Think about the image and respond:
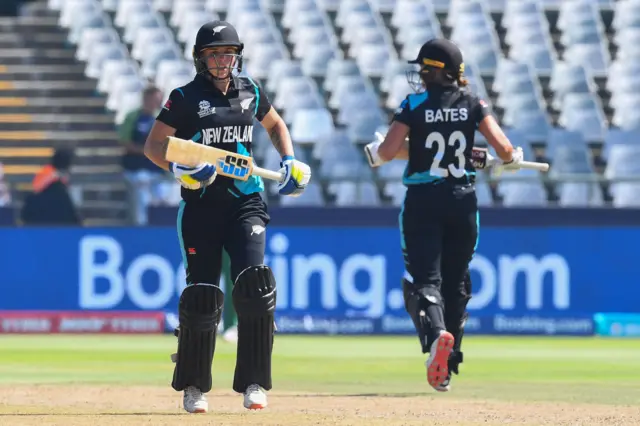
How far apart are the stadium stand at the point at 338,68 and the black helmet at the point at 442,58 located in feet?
28.2

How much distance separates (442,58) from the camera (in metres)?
8.93

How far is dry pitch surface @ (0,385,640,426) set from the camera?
23.6ft

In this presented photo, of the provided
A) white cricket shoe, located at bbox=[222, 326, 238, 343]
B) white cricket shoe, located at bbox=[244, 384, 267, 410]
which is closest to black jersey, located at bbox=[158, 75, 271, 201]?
white cricket shoe, located at bbox=[244, 384, 267, 410]

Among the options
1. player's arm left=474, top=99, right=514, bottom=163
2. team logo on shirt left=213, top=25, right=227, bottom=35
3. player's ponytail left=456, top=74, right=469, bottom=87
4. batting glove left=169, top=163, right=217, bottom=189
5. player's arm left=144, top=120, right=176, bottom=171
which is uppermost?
team logo on shirt left=213, top=25, right=227, bottom=35

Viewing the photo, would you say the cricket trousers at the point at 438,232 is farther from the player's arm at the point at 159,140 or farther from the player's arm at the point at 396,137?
the player's arm at the point at 159,140

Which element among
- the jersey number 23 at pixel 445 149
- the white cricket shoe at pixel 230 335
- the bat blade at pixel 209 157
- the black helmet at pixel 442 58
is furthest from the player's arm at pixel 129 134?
the bat blade at pixel 209 157

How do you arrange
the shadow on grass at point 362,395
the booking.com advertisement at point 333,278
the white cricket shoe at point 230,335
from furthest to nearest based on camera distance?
the booking.com advertisement at point 333,278, the white cricket shoe at point 230,335, the shadow on grass at point 362,395

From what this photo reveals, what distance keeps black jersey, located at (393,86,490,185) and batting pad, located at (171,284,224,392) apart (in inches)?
71.3

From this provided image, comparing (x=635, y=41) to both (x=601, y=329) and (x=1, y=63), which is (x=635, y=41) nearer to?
(x=601, y=329)

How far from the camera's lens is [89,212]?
15719 mm

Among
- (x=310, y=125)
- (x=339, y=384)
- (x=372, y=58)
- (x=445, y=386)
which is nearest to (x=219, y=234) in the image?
(x=445, y=386)

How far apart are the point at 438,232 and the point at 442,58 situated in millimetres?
1031

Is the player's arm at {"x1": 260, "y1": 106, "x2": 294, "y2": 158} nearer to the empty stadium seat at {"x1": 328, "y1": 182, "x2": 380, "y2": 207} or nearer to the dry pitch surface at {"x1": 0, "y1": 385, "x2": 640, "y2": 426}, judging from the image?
the dry pitch surface at {"x1": 0, "y1": 385, "x2": 640, "y2": 426}

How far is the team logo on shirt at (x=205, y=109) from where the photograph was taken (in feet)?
25.0
